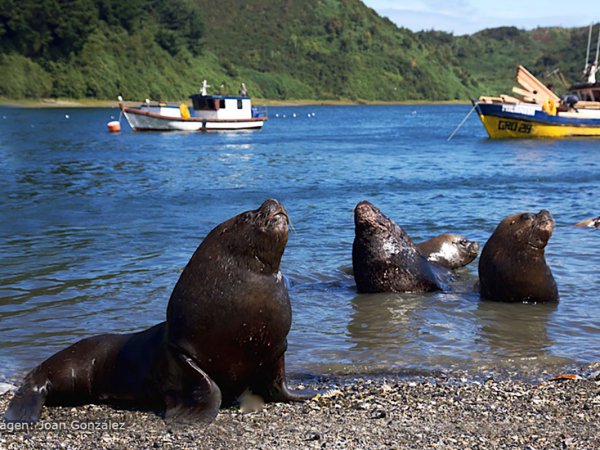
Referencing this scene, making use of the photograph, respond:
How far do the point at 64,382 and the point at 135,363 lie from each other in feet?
1.59

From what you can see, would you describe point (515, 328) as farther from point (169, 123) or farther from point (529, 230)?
point (169, 123)

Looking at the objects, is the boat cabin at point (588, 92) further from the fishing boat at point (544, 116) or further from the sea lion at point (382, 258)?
the sea lion at point (382, 258)

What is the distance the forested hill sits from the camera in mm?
93375

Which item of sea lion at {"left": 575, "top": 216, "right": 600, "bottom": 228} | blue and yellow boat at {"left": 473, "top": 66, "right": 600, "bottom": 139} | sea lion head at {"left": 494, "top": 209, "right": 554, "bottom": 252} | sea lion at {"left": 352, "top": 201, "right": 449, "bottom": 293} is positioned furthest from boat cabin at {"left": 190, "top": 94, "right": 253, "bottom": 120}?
sea lion head at {"left": 494, "top": 209, "right": 554, "bottom": 252}

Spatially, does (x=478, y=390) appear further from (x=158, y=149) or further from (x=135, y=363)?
(x=158, y=149)

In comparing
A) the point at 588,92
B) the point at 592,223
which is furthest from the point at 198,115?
the point at 592,223

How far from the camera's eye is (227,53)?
134 metres

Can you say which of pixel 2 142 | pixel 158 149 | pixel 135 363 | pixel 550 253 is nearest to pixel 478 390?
pixel 135 363

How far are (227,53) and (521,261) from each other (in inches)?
5070

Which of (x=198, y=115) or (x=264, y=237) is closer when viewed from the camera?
(x=264, y=237)

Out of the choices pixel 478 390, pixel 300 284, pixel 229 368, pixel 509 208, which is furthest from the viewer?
pixel 509 208

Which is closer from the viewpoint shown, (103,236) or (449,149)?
(103,236)

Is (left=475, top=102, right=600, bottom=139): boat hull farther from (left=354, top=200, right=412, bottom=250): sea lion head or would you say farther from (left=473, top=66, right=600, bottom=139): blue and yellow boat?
(left=354, top=200, right=412, bottom=250): sea lion head

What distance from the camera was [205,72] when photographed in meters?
112
